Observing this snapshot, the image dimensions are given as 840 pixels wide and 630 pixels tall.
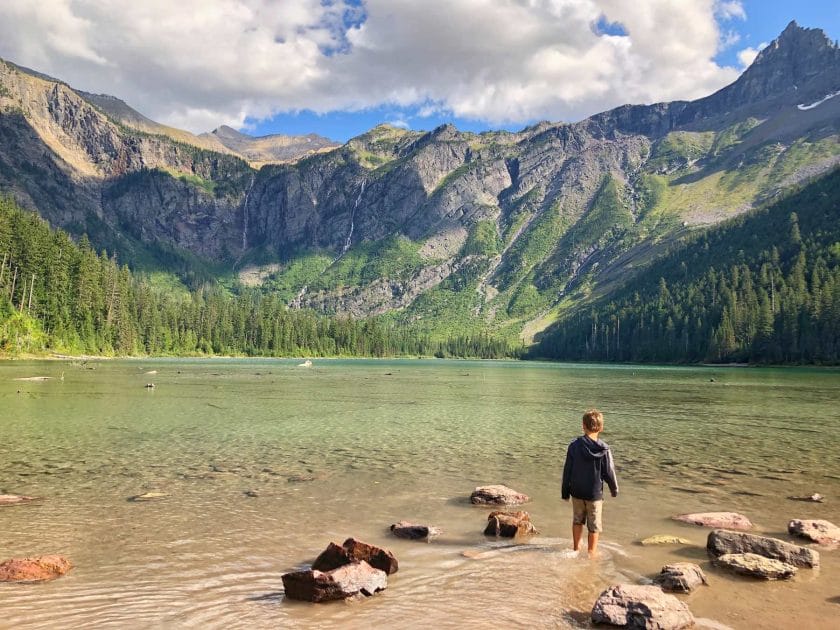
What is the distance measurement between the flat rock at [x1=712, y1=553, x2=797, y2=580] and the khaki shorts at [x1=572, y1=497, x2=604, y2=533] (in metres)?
3.02

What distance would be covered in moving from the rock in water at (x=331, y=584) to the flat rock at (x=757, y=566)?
8.61 m

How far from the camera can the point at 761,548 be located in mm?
14695

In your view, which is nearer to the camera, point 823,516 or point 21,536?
point 21,536

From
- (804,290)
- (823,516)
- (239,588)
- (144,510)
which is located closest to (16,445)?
(144,510)

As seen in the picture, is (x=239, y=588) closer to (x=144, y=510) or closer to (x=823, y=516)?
(x=144, y=510)

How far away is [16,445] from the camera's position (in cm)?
3036

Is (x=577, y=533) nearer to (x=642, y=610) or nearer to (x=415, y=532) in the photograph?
(x=415, y=532)

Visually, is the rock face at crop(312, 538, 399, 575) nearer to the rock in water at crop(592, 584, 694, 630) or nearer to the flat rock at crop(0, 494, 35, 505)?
the rock in water at crop(592, 584, 694, 630)

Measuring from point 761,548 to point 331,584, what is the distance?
10983 mm

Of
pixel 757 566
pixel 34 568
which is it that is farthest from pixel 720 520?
pixel 34 568

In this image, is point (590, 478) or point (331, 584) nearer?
point (331, 584)

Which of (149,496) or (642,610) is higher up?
(642,610)

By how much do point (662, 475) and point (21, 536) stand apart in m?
24.7

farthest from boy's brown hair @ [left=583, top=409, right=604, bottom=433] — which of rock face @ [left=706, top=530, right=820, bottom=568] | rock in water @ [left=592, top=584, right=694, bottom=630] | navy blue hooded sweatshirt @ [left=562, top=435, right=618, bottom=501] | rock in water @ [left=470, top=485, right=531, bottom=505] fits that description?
rock in water @ [left=470, top=485, right=531, bottom=505]
